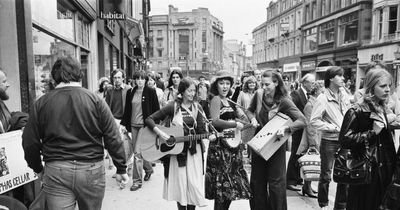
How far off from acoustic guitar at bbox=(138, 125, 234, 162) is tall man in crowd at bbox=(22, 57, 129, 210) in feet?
3.67

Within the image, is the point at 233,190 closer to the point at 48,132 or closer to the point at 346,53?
the point at 48,132

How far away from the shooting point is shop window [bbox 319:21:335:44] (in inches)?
1399

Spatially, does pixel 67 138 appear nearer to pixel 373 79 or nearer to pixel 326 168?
pixel 373 79

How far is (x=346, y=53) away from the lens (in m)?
32.6

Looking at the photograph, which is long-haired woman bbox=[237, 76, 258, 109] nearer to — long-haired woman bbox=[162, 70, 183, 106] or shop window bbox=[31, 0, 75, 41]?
long-haired woman bbox=[162, 70, 183, 106]

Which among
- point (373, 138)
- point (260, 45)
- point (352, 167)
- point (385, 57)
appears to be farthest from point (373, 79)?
point (260, 45)

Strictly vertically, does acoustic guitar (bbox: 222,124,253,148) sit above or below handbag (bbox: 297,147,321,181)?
above

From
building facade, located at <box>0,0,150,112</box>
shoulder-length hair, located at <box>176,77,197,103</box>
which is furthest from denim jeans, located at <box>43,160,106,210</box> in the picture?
building facade, located at <box>0,0,150,112</box>

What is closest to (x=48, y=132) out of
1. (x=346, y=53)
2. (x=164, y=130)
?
(x=164, y=130)

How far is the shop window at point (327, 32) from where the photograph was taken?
35.5 m

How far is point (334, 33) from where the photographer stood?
34938 millimetres

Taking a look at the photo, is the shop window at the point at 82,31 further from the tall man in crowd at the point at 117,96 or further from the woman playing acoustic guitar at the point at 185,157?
the woman playing acoustic guitar at the point at 185,157

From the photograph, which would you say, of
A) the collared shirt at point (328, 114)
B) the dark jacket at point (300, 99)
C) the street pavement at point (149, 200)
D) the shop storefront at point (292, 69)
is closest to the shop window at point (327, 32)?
the shop storefront at point (292, 69)

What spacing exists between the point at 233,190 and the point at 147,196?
1935 millimetres
